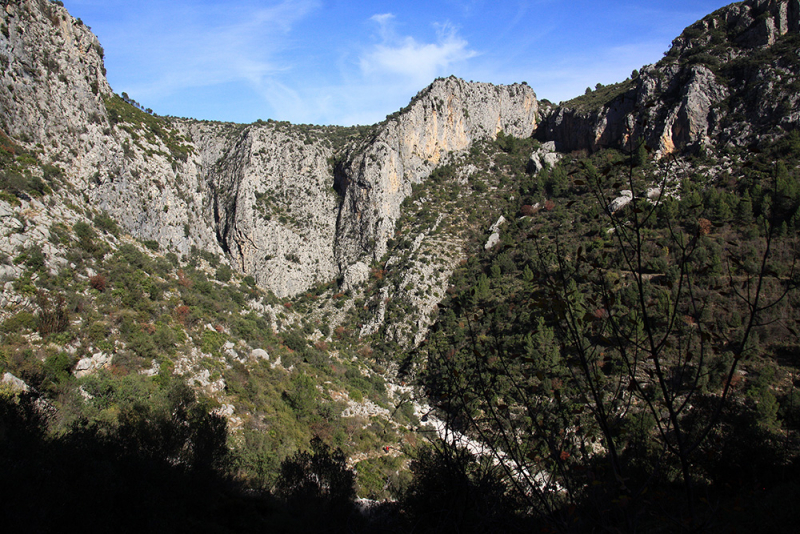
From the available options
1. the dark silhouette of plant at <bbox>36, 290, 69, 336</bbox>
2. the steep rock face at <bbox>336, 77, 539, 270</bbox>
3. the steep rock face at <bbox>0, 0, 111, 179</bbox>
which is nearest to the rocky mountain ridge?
the steep rock face at <bbox>0, 0, 111, 179</bbox>

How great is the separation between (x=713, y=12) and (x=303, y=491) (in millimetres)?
66278

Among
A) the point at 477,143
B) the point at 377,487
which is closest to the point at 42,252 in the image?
the point at 377,487

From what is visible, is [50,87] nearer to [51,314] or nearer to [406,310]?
[51,314]

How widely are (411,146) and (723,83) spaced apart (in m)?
33.7

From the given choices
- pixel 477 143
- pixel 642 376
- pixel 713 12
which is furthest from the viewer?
pixel 477 143

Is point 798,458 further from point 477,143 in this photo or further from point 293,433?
point 477,143

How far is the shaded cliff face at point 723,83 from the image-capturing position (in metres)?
33.5

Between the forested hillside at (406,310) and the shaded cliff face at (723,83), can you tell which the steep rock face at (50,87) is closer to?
the forested hillside at (406,310)

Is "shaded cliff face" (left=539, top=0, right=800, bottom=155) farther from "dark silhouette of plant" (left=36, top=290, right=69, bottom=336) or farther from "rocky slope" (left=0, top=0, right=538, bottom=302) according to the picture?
"dark silhouette of plant" (left=36, top=290, right=69, bottom=336)

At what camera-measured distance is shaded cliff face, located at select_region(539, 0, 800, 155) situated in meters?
33.5

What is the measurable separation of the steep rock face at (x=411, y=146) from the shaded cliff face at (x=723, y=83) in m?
15.9

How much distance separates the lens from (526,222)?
37.9m

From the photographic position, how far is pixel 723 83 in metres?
37.4

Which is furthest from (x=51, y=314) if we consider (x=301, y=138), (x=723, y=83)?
(x=723, y=83)
